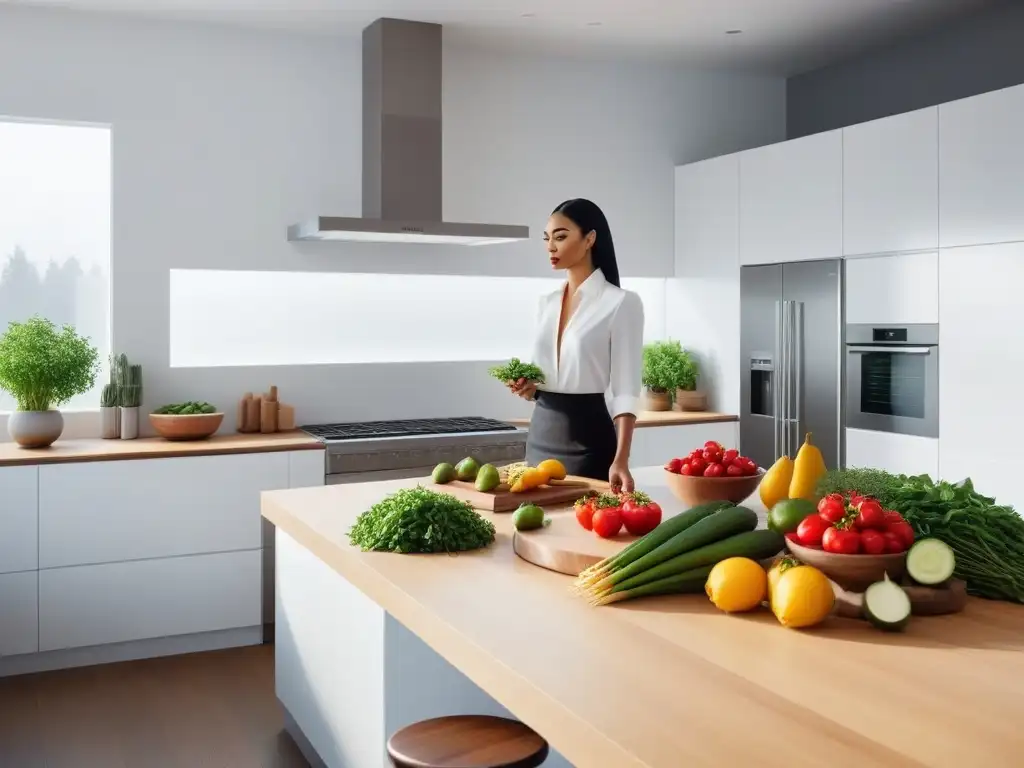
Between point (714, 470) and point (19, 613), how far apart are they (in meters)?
2.87

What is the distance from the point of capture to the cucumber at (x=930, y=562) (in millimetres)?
1735

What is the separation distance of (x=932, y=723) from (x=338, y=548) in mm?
1408

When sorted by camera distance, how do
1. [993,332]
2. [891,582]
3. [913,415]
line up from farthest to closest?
[913,415], [993,332], [891,582]

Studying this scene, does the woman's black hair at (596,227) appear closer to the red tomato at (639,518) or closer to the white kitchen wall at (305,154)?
the red tomato at (639,518)

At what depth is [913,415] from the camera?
4.42 meters

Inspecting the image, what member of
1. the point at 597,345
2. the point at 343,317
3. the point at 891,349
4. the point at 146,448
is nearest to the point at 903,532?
the point at 597,345

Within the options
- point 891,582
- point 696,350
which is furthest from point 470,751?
point 696,350

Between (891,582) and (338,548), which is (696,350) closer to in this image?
(338,548)

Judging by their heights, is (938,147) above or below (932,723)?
above

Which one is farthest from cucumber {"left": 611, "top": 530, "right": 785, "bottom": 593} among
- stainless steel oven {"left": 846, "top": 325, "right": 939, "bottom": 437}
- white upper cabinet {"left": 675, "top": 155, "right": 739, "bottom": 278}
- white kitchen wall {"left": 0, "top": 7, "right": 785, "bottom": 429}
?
white upper cabinet {"left": 675, "top": 155, "right": 739, "bottom": 278}

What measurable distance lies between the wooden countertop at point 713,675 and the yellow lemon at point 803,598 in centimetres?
3

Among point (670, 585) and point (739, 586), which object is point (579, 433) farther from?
point (739, 586)

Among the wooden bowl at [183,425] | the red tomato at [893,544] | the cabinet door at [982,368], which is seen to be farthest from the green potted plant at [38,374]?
the cabinet door at [982,368]

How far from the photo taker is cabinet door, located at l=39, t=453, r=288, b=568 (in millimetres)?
3961
